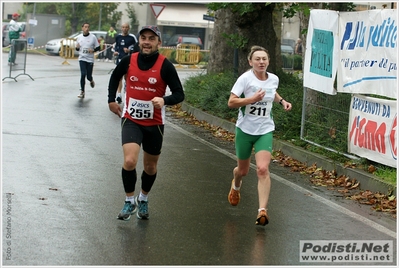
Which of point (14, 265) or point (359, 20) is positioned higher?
point (359, 20)

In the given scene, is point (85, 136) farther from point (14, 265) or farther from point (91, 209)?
point (14, 265)

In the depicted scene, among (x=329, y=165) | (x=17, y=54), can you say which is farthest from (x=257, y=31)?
(x=17, y=54)

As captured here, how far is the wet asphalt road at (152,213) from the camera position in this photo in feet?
23.5

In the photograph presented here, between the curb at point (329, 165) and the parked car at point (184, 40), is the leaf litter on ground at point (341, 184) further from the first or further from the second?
the parked car at point (184, 40)

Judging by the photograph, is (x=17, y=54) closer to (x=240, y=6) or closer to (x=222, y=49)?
(x=222, y=49)

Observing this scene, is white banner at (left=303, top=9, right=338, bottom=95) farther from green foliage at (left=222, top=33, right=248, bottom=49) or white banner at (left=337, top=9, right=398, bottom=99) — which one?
green foliage at (left=222, top=33, right=248, bottom=49)

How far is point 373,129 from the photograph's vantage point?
1154cm

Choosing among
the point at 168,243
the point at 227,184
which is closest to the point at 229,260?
the point at 168,243

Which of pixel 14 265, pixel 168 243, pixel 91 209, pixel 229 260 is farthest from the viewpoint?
pixel 91 209

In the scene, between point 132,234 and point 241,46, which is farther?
point 241,46

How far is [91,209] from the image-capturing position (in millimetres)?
8797

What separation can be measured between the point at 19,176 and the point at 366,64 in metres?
4.76

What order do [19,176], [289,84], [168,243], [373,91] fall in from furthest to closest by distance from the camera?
[289,84]
[373,91]
[19,176]
[168,243]

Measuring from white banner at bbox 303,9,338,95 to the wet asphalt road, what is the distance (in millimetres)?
1818
